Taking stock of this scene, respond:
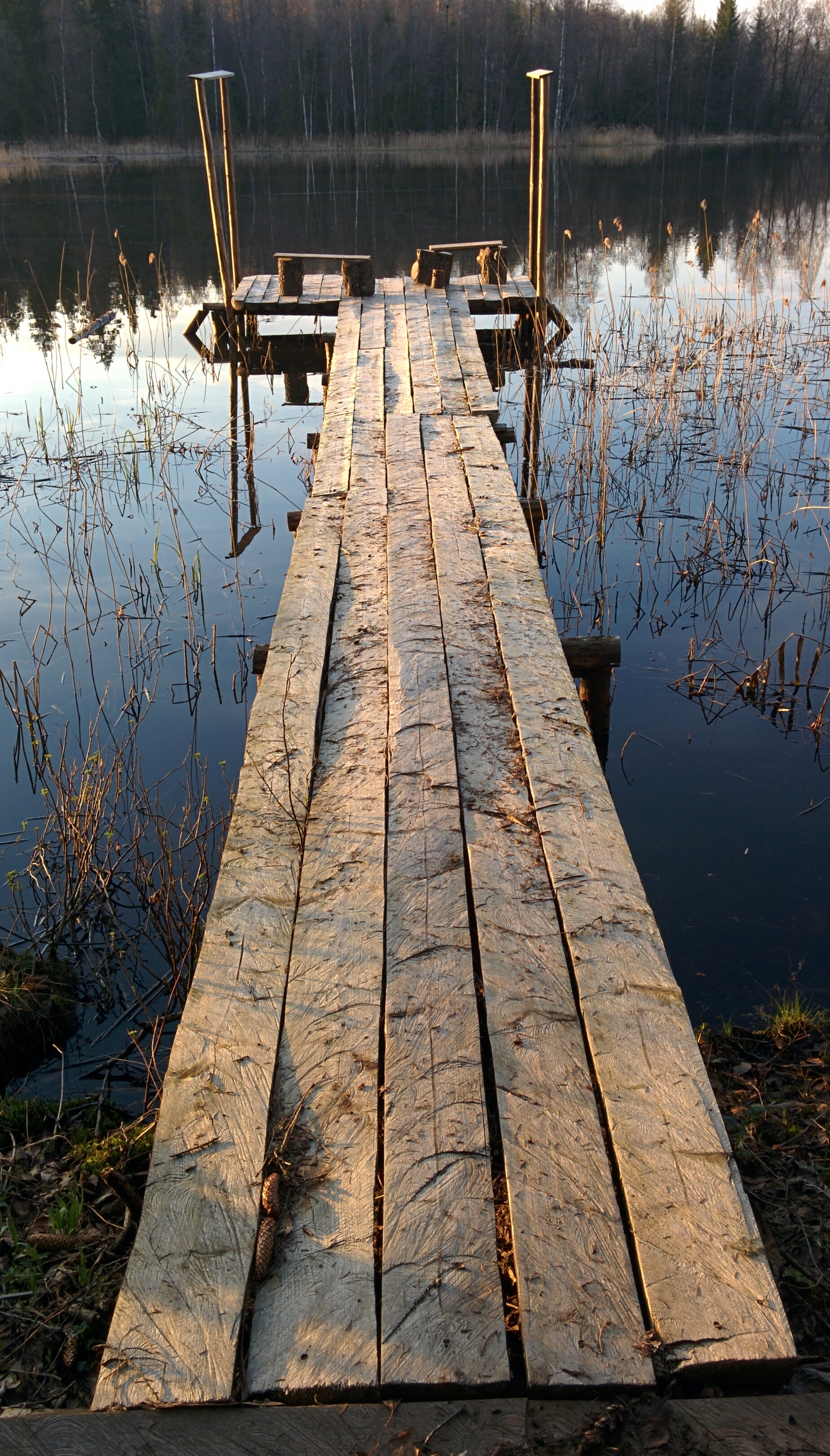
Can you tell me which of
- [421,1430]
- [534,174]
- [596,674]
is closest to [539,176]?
[534,174]

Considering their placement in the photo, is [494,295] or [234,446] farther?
[494,295]

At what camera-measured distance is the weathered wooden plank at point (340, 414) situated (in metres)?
4.93

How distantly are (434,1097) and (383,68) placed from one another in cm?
4698

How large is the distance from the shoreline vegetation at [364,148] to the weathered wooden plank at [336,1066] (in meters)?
29.7

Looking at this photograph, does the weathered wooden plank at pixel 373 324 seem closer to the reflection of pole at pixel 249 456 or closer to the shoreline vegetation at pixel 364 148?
the reflection of pole at pixel 249 456

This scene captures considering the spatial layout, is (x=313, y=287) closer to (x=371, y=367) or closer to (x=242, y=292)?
(x=242, y=292)

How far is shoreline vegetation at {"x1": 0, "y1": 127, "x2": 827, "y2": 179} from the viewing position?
99.6ft

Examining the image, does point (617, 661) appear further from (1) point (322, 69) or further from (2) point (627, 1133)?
(1) point (322, 69)

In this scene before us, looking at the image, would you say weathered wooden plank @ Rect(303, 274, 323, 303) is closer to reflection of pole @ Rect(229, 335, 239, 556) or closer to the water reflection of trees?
reflection of pole @ Rect(229, 335, 239, 556)

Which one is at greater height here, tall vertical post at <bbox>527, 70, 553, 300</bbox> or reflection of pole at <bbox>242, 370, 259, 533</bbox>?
tall vertical post at <bbox>527, 70, 553, 300</bbox>

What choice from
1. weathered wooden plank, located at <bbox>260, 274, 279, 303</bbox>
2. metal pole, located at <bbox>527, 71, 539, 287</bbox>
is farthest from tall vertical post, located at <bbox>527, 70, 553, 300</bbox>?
weathered wooden plank, located at <bbox>260, 274, 279, 303</bbox>

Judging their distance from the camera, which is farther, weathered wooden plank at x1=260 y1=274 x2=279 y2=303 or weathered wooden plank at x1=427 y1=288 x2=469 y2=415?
weathered wooden plank at x1=260 y1=274 x2=279 y2=303

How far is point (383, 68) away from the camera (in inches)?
1606

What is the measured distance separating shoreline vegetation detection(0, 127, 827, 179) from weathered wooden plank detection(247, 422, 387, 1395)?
2971cm
